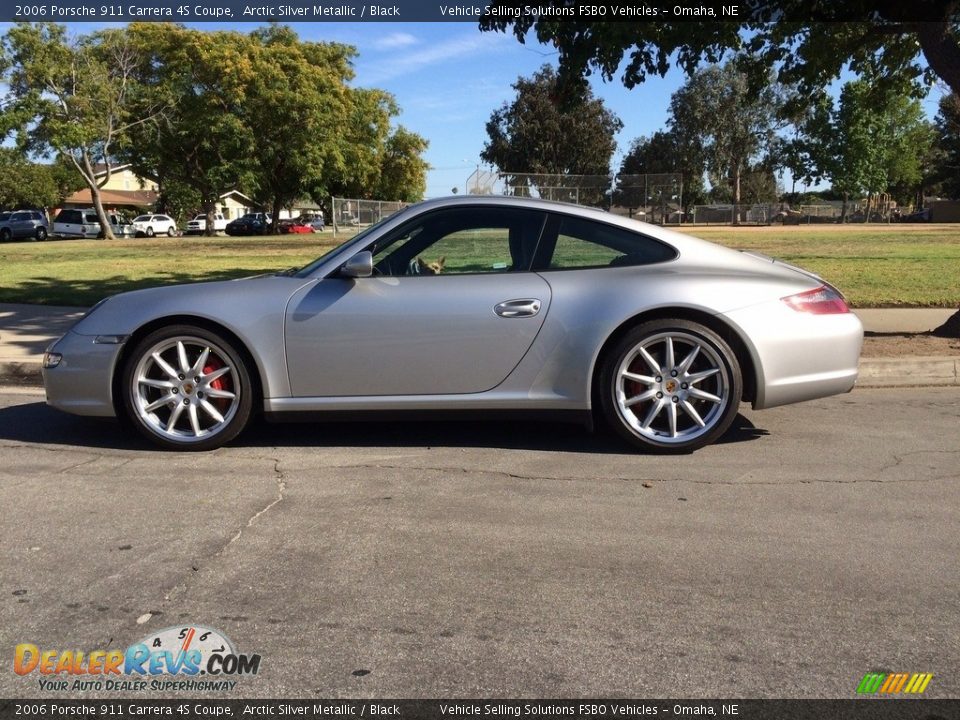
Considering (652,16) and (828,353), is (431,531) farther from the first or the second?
(652,16)

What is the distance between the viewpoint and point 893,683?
264cm

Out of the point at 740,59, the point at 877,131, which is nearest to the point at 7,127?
the point at 740,59

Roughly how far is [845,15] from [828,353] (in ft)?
17.7

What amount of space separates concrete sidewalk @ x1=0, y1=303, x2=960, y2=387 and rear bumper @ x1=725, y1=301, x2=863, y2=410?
89.1 inches

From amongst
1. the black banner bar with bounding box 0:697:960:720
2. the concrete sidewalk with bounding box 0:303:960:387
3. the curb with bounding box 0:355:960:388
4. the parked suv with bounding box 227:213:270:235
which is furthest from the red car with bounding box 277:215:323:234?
the black banner bar with bounding box 0:697:960:720

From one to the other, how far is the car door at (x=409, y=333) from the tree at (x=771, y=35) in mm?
4397

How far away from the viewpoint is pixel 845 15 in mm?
8891

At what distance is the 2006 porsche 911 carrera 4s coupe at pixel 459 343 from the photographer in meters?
4.91

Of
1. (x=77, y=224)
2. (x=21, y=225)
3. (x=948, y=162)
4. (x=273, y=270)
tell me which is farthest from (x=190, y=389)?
(x=948, y=162)

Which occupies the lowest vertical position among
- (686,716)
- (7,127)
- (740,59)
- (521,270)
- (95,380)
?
(686,716)

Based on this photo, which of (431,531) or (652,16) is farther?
(652,16)

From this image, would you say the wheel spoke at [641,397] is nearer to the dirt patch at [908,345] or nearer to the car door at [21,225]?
the dirt patch at [908,345]

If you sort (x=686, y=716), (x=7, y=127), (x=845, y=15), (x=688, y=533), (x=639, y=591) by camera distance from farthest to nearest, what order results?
(x=7, y=127) < (x=845, y=15) < (x=688, y=533) < (x=639, y=591) < (x=686, y=716)

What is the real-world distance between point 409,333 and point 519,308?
623mm
